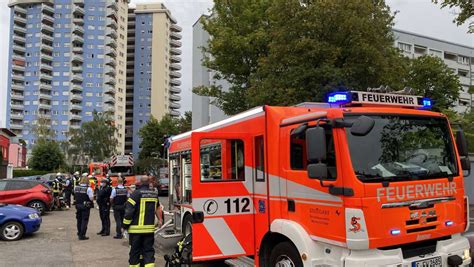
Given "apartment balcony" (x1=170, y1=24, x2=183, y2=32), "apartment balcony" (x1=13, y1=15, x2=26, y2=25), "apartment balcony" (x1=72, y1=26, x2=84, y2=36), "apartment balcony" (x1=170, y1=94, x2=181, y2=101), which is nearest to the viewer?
"apartment balcony" (x1=72, y1=26, x2=84, y2=36)

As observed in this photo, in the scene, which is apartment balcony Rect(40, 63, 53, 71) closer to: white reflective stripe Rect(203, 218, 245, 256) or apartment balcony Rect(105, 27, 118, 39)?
apartment balcony Rect(105, 27, 118, 39)

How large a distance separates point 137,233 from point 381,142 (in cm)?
425

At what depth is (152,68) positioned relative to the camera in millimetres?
120000

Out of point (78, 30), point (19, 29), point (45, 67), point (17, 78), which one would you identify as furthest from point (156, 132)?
point (19, 29)

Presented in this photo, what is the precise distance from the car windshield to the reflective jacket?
12.6ft

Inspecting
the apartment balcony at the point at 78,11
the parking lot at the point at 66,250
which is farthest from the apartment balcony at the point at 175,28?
the parking lot at the point at 66,250

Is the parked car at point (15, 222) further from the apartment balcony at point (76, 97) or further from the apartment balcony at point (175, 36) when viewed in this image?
the apartment balcony at point (175, 36)

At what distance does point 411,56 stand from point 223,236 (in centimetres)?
6046

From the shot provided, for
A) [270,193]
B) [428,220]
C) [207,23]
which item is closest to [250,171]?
[270,193]

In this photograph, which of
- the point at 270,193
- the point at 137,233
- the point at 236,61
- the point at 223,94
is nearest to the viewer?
the point at 270,193

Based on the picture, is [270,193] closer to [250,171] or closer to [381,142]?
[250,171]

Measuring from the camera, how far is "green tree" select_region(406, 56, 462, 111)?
28828mm

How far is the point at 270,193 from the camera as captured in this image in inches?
242

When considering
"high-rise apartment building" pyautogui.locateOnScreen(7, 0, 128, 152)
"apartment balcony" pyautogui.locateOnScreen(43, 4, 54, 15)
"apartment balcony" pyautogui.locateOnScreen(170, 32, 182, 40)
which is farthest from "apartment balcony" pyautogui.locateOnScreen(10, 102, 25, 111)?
"apartment balcony" pyautogui.locateOnScreen(170, 32, 182, 40)
